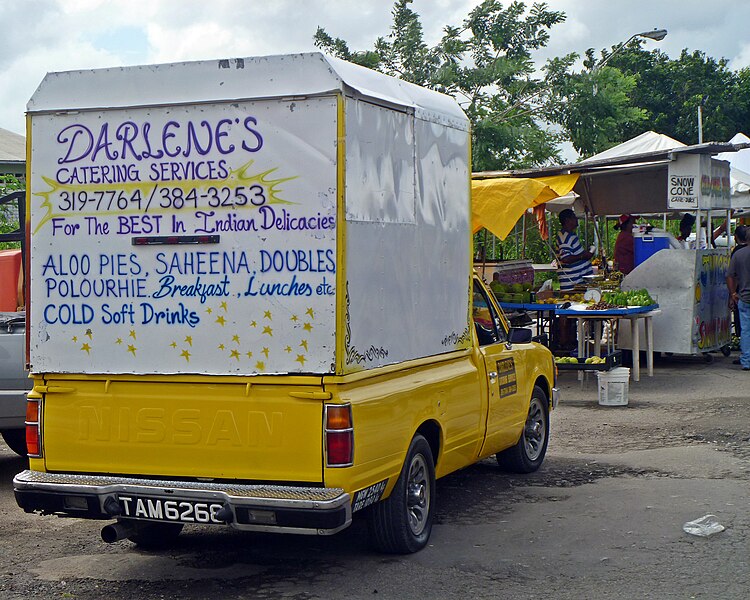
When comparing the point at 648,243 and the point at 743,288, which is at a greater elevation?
the point at 648,243

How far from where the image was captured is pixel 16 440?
996 cm

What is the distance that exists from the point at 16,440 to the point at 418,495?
4.70 metres

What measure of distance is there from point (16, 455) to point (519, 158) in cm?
1712

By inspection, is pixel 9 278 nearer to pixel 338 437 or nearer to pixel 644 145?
pixel 338 437

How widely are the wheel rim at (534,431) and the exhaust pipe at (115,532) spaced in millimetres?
3809

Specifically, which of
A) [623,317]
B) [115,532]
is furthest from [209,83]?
[623,317]

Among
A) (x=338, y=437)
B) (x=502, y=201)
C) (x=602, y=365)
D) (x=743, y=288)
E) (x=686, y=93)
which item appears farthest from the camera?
(x=686, y=93)

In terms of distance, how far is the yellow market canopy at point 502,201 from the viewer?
49.7ft

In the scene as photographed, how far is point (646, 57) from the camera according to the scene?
58344 mm

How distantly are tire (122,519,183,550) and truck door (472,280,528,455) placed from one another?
2.31m

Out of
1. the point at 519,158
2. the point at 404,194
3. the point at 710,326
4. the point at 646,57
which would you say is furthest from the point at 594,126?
the point at 646,57

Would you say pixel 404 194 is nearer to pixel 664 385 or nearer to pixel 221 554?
pixel 221 554

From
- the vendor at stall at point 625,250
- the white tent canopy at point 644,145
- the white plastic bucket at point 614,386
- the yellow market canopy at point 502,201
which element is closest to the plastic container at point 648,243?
the vendor at stall at point 625,250

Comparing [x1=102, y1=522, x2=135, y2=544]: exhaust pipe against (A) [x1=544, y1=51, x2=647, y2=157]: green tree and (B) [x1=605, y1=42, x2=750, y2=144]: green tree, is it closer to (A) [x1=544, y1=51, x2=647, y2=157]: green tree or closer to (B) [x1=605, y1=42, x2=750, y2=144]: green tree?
(A) [x1=544, y1=51, x2=647, y2=157]: green tree
